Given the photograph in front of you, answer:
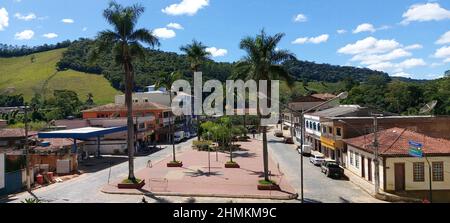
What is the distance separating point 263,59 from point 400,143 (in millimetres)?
13198

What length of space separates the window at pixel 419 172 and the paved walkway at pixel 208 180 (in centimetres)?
929

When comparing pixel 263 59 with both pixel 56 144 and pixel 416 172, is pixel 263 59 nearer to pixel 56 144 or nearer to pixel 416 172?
pixel 416 172

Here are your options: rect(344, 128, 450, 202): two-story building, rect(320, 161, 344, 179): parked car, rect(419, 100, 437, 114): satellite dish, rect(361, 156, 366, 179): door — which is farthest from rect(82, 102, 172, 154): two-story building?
rect(344, 128, 450, 202): two-story building

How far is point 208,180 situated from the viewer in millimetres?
36188

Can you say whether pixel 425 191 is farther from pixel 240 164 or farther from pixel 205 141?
pixel 205 141

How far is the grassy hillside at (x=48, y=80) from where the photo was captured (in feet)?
473

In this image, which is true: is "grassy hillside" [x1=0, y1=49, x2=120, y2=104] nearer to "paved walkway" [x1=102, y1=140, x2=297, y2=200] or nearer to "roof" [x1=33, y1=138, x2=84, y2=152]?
"roof" [x1=33, y1=138, x2=84, y2=152]

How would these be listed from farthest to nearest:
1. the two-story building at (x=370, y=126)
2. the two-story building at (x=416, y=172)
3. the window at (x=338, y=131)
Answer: the window at (x=338, y=131) → the two-story building at (x=370, y=126) → the two-story building at (x=416, y=172)

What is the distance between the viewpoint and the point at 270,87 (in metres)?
31.6

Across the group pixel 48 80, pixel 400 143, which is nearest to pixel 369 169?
pixel 400 143

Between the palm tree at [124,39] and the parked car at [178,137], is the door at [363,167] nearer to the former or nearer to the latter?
the palm tree at [124,39]

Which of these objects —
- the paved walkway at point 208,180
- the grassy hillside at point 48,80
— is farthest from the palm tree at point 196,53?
the grassy hillside at point 48,80

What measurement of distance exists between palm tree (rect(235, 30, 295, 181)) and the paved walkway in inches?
294
